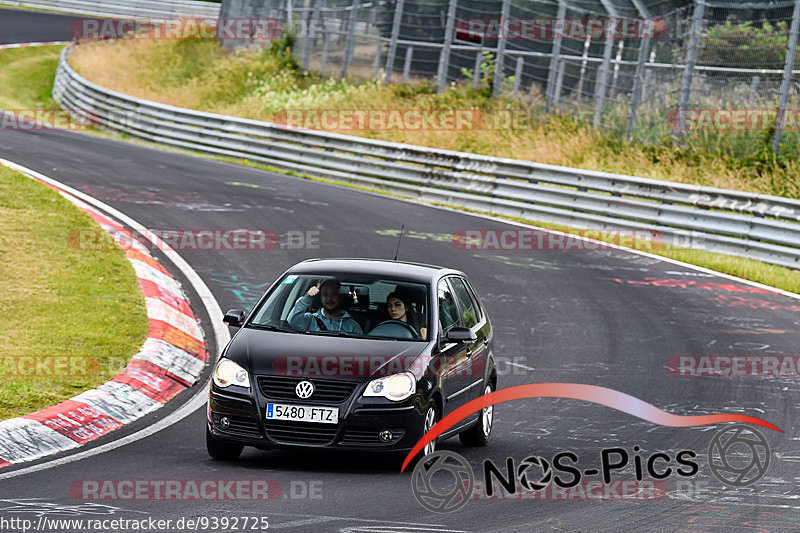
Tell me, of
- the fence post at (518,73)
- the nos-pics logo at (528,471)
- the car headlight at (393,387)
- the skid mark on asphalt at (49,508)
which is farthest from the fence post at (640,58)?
the skid mark on asphalt at (49,508)

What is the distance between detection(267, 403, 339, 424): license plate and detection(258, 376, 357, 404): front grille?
0.17 ft

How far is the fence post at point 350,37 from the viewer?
33.7 meters

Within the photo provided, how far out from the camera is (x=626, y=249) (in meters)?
20.2

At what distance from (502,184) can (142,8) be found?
41493mm

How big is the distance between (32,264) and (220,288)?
2379 millimetres

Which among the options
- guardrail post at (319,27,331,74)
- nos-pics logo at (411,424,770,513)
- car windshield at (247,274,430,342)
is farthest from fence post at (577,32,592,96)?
car windshield at (247,274,430,342)

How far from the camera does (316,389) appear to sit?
7695 millimetres

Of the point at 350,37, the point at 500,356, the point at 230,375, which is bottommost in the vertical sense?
the point at 500,356

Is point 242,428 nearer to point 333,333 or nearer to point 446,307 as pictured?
point 333,333

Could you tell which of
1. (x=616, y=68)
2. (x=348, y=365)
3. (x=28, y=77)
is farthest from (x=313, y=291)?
(x=28, y=77)

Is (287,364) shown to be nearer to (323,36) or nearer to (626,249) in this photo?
(626,249)

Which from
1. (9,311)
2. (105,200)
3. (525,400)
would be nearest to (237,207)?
(105,200)

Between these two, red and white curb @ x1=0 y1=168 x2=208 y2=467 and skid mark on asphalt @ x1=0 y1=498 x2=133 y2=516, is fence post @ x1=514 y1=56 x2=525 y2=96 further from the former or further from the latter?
skid mark on asphalt @ x1=0 y1=498 x2=133 y2=516

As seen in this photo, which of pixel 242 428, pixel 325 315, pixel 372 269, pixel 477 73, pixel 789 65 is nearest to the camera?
pixel 242 428
